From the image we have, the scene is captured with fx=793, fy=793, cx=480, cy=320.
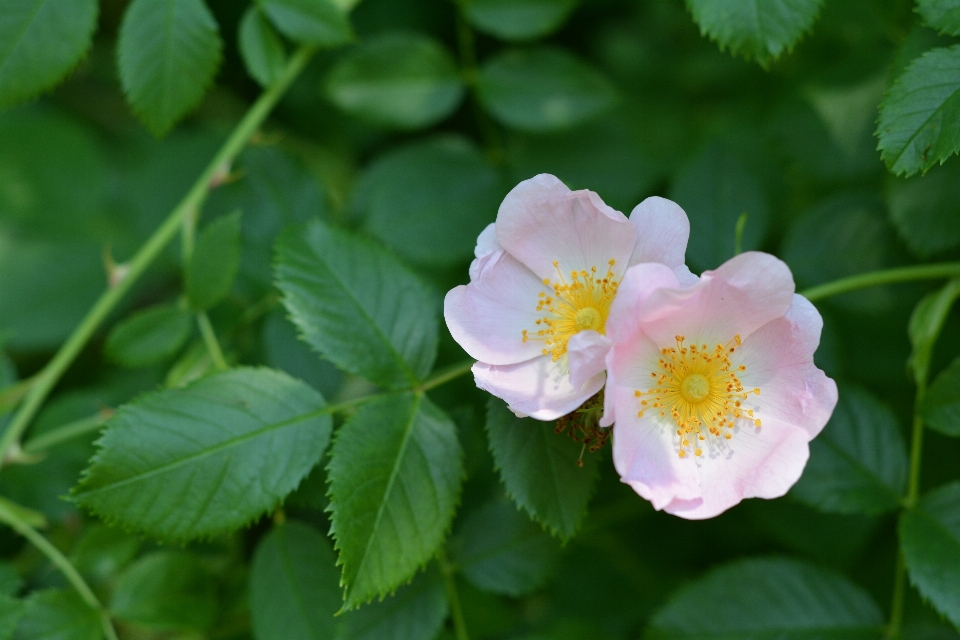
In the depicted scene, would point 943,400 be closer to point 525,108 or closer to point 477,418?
point 477,418

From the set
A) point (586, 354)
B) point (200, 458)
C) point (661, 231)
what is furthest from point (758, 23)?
point (200, 458)

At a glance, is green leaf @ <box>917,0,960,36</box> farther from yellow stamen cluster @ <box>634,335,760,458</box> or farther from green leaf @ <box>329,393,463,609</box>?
green leaf @ <box>329,393,463,609</box>

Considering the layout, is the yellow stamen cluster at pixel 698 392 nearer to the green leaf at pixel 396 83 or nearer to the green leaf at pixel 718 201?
the green leaf at pixel 718 201

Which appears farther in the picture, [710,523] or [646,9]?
[646,9]

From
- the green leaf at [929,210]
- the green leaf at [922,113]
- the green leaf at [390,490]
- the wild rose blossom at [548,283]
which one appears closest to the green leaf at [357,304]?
the green leaf at [390,490]

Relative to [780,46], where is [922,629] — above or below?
below

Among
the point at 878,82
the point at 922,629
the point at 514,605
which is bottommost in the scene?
the point at 514,605

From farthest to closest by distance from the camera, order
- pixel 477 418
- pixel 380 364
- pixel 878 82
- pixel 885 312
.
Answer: pixel 878 82, pixel 885 312, pixel 477 418, pixel 380 364

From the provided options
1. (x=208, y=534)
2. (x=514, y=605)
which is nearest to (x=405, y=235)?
(x=208, y=534)
